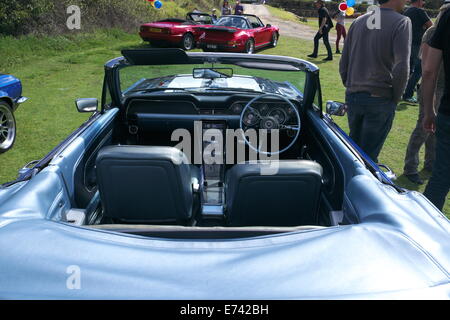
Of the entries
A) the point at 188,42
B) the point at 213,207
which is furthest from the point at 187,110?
the point at 188,42

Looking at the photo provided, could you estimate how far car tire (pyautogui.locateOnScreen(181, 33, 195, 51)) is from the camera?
40.1 ft

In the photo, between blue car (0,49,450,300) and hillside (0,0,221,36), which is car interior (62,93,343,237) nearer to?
blue car (0,49,450,300)

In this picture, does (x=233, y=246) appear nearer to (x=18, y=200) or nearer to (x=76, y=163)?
(x=18, y=200)

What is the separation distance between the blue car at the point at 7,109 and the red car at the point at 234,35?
5952 millimetres

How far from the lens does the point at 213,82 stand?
375 cm

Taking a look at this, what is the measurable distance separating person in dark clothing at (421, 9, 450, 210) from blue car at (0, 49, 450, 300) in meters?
0.69

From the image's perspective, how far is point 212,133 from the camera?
3.49 meters

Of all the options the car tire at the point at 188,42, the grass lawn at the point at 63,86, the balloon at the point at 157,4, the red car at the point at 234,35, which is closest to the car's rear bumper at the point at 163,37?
the car tire at the point at 188,42

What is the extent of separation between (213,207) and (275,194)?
78cm

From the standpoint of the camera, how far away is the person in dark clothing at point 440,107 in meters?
2.67

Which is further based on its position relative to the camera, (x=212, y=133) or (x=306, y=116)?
(x=212, y=133)

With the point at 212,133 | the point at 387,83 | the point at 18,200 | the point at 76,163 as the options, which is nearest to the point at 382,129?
the point at 387,83

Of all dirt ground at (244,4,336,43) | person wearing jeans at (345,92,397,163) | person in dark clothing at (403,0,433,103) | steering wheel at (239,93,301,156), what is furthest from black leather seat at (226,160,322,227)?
dirt ground at (244,4,336,43)
